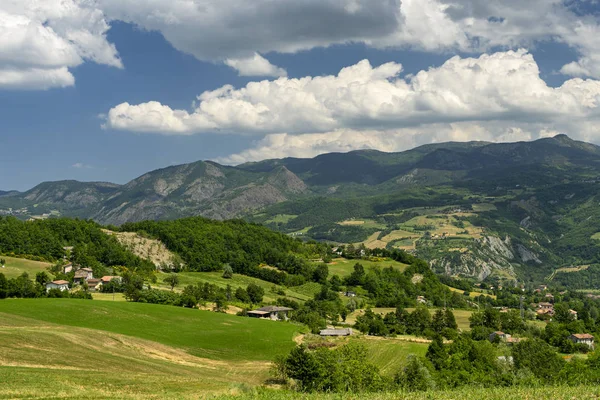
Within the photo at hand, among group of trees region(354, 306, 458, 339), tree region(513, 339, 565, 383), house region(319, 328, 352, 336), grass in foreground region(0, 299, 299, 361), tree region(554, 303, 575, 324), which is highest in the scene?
grass in foreground region(0, 299, 299, 361)

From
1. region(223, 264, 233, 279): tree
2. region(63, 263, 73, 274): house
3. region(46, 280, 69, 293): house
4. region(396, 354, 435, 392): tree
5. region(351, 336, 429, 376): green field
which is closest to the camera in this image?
region(396, 354, 435, 392): tree

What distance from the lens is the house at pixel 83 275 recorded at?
14112cm

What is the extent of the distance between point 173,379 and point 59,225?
162 meters

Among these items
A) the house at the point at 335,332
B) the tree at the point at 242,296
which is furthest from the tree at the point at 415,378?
the tree at the point at 242,296

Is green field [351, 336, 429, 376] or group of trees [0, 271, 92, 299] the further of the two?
group of trees [0, 271, 92, 299]

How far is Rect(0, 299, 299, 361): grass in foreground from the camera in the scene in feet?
285

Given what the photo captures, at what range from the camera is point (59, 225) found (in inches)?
7672

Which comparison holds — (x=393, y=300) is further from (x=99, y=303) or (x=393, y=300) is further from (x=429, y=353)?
(x=99, y=303)

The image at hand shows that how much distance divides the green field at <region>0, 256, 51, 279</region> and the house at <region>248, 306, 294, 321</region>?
59.3m

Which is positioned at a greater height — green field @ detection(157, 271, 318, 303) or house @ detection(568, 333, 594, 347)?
green field @ detection(157, 271, 318, 303)

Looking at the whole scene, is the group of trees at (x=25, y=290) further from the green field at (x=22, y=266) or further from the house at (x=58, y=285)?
the green field at (x=22, y=266)

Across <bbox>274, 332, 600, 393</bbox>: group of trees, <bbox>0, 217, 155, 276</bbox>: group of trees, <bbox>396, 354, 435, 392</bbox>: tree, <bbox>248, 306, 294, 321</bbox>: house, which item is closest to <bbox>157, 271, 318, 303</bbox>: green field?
<bbox>0, 217, 155, 276</bbox>: group of trees

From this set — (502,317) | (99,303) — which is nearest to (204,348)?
(99,303)

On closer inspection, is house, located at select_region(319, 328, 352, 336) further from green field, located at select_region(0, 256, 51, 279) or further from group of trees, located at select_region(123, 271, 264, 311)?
green field, located at select_region(0, 256, 51, 279)
